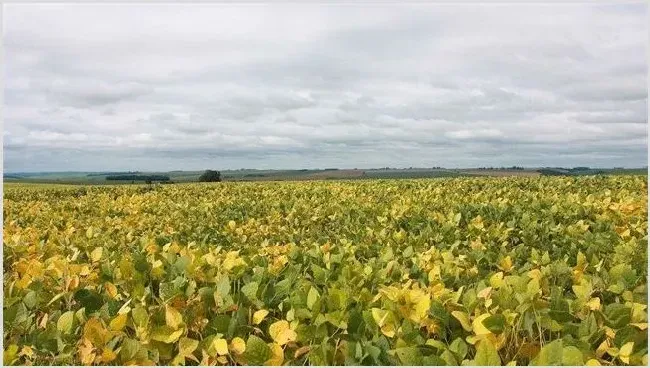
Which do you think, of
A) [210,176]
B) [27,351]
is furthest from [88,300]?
[210,176]

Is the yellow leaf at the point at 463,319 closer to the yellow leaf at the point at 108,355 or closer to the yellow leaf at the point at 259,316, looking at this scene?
the yellow leaf at the point at 259,316

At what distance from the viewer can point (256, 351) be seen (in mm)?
2279

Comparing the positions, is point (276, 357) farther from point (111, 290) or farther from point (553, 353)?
point (111, 290)

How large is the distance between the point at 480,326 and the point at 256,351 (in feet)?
2.91

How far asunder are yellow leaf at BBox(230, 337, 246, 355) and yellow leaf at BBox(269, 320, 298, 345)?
12cm

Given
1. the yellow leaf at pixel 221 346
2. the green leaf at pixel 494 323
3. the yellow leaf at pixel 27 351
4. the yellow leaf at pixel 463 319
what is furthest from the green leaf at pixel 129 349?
the green leaf at pixel 494 323

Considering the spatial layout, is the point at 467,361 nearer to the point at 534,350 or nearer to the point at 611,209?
the point at 534,350

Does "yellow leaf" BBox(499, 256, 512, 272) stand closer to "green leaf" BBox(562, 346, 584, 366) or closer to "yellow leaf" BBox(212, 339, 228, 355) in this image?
"green leaf" BBox(562, 346, 584, 366)

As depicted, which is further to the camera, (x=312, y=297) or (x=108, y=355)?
(x=312, y=297)

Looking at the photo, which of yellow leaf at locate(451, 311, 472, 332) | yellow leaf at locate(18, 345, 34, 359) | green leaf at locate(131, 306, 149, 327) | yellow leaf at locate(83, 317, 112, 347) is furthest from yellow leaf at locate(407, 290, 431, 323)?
yellow leaf at locate(18, 345, 34, 359)

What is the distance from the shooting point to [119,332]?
8.12ft

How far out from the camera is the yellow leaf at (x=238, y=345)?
236cm

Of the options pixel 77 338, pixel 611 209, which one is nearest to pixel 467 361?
pixel 77 338

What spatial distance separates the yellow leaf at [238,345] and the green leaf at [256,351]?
68mm
